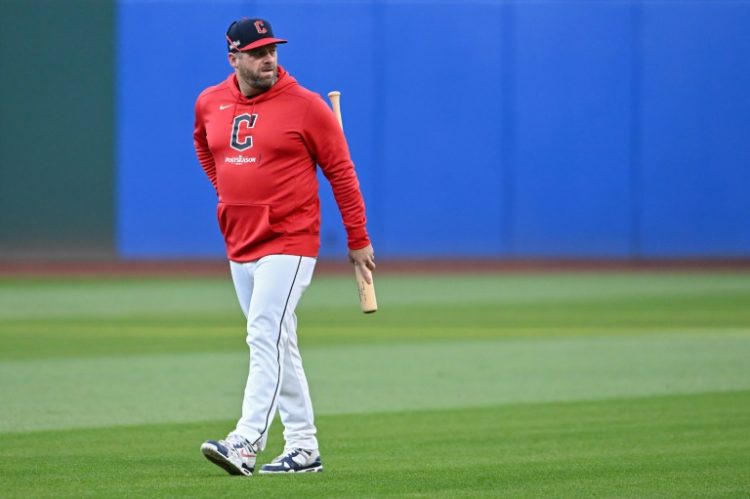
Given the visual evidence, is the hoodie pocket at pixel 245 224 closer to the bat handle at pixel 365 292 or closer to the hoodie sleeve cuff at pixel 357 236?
the hoodie sleeve cuff at pixel 357 236

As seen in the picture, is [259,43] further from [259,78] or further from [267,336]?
[267,336]

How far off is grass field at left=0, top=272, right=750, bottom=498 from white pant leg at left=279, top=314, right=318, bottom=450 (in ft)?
0.88

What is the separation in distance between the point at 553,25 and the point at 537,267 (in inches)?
214

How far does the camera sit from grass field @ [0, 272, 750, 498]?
26.2 feet

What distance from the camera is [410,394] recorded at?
12.4 metres

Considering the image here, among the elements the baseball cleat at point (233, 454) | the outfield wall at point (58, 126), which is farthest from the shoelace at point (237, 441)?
the outfield wall at point (58, 126)

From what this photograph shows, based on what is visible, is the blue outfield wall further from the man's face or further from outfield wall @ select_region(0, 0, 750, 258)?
the man's face

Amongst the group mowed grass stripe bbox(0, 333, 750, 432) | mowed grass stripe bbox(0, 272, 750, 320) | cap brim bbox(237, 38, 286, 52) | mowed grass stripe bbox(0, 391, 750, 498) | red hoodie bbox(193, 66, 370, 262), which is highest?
cap brim bbox(237, 38, 286, 52)

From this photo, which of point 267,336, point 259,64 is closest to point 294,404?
point 267,336

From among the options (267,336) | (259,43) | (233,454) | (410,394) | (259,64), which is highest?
(259,43)

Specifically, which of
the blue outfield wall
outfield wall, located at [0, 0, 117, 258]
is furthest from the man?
outfield wall, located at [0, 0, 117, 258]

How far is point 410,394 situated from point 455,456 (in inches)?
137

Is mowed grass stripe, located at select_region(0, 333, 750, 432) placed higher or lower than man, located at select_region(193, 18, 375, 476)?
lower

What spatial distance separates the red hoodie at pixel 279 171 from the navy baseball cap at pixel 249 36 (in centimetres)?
30
